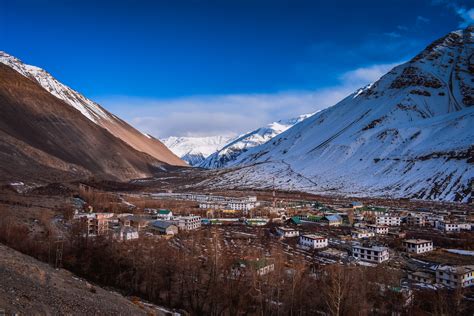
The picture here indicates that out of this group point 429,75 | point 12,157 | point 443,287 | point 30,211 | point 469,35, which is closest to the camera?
point 443,287

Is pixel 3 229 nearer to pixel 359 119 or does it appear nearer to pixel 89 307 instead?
pixel 89 307

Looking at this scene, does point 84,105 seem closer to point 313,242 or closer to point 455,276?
point 313,242

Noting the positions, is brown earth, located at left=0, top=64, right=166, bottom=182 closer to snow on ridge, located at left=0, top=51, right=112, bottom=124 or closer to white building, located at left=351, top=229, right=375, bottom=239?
snow on ridge, located at left=0, top=51, right=112, bottom=124

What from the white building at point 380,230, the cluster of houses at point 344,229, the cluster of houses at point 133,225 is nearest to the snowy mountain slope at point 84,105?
the cluster of houses at point 344,229

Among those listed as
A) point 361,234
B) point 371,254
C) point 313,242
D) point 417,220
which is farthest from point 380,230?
point 371,254

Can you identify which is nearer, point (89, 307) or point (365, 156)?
point (89, 307)

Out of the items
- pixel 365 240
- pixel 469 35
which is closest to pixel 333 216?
pixel 365 240

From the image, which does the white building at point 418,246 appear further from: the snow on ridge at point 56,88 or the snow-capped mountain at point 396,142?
the snow on ridge at point 56,88
